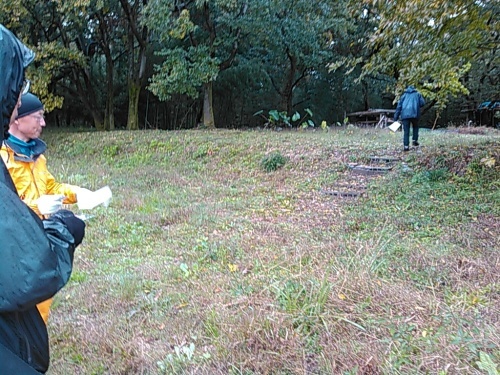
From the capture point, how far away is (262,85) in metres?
20.5

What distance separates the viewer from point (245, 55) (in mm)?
17219

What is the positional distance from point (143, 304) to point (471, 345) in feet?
7.08

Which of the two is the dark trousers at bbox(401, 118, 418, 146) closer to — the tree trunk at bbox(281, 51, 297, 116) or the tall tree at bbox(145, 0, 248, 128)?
the tall tree at bbox(145, 0, 248, 128)

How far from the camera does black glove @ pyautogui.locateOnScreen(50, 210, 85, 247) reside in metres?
1.37

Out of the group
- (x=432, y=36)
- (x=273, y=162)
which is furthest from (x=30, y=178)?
(x=273, y=162)

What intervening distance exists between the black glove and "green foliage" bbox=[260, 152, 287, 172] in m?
7.12

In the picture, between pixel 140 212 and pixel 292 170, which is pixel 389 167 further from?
pixel 140 212

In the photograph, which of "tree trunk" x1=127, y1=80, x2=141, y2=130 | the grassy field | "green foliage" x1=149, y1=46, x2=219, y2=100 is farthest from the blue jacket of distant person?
"tree trunk" x1=127, y1=80, x2=141, y2=130

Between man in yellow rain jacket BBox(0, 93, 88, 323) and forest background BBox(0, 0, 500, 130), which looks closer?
man in yellow rain jacket BBox(0, 93, 88, 323)

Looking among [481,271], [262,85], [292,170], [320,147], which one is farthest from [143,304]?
[262,85]

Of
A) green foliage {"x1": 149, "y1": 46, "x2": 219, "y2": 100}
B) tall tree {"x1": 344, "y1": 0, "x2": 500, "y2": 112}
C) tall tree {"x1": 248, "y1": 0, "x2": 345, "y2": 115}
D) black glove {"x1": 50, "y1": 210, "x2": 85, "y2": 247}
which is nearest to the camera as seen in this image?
black glove {"x1": 50, "y1": 210, "x2": 85, "y2": 247}

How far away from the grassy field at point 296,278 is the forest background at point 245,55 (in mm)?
1793

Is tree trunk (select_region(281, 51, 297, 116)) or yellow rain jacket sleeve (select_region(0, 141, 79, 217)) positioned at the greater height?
tree trunk (select_region(281, 51, 297, 116))

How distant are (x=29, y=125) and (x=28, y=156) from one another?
17cm
